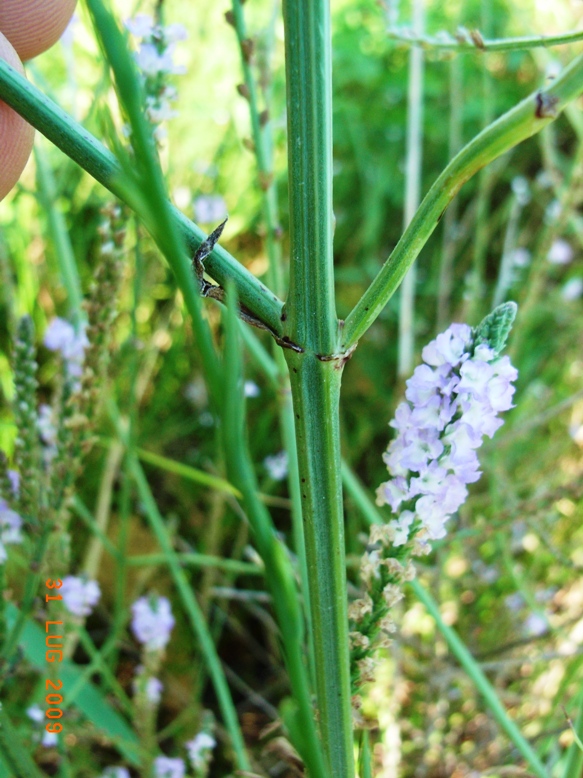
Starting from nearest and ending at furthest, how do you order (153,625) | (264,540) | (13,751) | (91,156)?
(264,540)
(91,156)
(13,751)
(153,625)

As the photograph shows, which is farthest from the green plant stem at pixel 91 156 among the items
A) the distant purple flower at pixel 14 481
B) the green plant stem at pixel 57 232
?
the green plant stem at pixel 57 232

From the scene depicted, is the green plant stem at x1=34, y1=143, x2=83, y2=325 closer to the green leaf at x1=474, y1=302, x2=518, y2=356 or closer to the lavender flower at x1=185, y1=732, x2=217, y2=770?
the lavender flower at x1=185, y1=732, x2=217, y2=770

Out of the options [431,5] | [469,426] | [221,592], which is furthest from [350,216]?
[469,426]

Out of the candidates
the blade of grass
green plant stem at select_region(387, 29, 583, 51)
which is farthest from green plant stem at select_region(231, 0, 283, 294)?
the blade of grass

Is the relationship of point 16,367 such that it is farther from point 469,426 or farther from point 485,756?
point 485,756

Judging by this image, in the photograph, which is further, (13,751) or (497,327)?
(13,751)

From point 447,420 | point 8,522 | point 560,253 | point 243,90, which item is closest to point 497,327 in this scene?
point 447,420

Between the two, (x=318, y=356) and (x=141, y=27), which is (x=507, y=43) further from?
(x=141, y=27)
